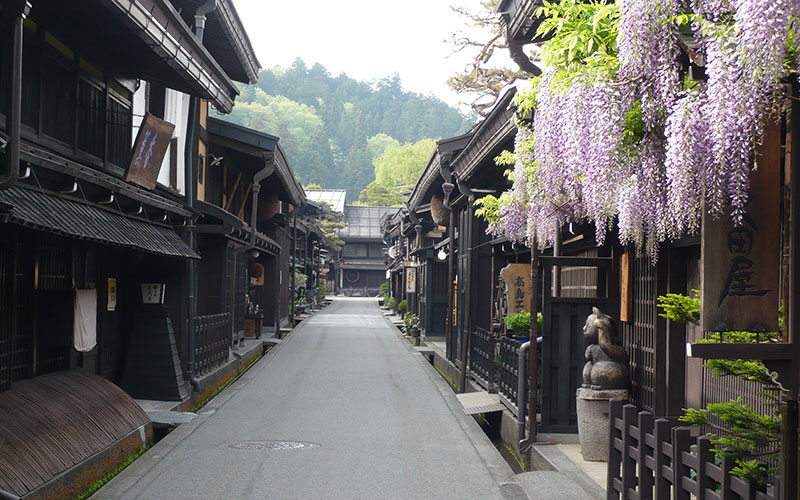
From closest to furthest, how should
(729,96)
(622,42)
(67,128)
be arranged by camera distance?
(729,96), (622,42), (67,128)

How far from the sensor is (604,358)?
9430mm

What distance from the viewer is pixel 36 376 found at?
32.9 ft

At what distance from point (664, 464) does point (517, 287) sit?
9.82 meters

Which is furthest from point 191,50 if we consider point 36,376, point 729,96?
point 729,96

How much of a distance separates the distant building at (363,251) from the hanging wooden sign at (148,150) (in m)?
67.3

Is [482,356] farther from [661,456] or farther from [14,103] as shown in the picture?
[14,103]

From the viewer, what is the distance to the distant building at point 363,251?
8056 cm

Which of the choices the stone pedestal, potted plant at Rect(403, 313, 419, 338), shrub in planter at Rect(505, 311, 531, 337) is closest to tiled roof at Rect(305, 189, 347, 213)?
potted plant at Rect(403, 313, 419, 338)

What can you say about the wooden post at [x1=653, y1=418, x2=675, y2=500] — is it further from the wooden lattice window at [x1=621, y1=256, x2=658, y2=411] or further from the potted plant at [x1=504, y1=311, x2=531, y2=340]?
the potted plant at [x1=504, y1=311, x2=531, y2=340]

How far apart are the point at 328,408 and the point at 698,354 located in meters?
10.8

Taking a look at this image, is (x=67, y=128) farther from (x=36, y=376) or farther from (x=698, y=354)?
(x=698, y=354)

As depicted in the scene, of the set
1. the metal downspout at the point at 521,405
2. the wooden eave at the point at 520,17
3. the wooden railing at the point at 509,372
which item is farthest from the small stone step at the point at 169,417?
the wooden eave at the point at 520,17

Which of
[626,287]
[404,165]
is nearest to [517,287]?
[626,287]

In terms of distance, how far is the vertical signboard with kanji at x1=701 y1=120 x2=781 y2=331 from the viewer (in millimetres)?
4613
